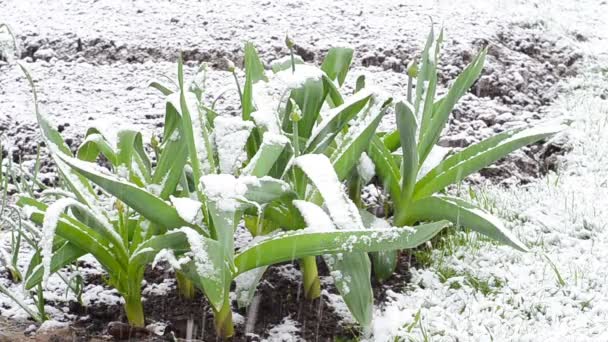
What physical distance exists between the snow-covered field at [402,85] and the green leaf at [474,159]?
0.25 m

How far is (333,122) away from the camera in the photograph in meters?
2.26

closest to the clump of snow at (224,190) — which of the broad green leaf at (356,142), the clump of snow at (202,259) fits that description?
the clump of snow at (202,259)

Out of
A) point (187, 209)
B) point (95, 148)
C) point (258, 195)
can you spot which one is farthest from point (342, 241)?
point (95, 148)

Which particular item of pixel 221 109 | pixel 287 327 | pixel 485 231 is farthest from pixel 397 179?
pixel 221 109

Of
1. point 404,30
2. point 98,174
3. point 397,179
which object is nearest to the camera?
point 98,174

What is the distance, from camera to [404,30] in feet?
15.0

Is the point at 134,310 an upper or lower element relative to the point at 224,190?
lower

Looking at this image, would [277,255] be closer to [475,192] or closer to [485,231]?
[485,231]

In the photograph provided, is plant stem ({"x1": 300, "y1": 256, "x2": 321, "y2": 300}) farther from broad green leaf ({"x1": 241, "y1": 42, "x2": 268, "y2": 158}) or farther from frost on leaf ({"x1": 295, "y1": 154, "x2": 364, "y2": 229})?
broad green leaf ({"x1": 241, "y1": 42, "x2": 268, "y2": 158})

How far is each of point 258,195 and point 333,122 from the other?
436mm

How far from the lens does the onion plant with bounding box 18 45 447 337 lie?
5.93 feet

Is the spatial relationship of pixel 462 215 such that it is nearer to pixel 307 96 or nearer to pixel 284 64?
pixel 307 96

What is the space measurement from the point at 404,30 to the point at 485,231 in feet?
8.59

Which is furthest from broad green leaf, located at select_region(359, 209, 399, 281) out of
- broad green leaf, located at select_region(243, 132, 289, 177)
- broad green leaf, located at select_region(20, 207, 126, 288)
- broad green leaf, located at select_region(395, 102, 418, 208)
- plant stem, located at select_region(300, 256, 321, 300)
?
broad green leaf, located at select_region(20, 207, 126, 288)
